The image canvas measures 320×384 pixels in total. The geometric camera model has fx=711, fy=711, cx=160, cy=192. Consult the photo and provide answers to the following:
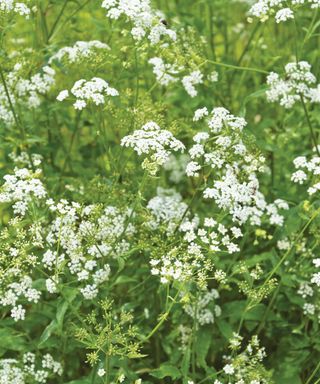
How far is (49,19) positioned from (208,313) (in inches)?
236

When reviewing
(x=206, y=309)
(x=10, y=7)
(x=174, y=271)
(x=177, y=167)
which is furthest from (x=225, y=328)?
(x=10, y=7)

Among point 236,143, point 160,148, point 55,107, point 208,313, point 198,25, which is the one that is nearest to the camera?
point 160,148

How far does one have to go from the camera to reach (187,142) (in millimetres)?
8055

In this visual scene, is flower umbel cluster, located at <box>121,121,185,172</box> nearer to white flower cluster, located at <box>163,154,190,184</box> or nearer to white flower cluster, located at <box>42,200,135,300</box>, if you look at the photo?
white flower cluster, located at <box>42,200,135,300</box>

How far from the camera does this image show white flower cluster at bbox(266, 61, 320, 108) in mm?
6262

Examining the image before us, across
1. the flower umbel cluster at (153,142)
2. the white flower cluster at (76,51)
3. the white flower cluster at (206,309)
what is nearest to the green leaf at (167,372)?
the white flower cluster at (206,309)

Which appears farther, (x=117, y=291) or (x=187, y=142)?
(x=187, y=142)

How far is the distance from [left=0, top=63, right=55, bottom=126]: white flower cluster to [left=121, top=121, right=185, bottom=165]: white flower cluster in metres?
1.72

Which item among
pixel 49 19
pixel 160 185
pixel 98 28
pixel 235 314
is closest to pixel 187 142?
pixel 160 185

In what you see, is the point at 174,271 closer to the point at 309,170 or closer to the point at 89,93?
the point at 309,170

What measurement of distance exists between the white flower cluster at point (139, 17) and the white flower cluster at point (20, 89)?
1148 mm

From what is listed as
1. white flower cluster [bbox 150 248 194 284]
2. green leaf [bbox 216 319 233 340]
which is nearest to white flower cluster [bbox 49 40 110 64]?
white flower cluster [bbox 150 248 194 284]

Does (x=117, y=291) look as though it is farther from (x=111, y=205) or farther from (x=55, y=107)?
(x=55, y=107)

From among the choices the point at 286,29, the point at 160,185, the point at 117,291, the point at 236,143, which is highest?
the point at 286,29
